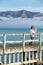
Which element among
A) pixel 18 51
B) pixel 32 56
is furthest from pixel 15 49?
pixel 32 56

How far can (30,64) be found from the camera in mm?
23562

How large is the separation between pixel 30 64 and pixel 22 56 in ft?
3.49

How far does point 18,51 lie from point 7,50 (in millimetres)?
908

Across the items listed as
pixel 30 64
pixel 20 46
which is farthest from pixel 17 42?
pixel 30 64

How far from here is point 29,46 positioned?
76.4 ft

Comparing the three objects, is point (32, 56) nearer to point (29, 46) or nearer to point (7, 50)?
point (29, 46)

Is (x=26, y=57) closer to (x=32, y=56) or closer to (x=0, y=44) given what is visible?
(x=32, y=56)

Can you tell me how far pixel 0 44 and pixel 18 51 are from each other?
1.74 metres

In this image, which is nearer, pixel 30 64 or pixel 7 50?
pixel 7 50

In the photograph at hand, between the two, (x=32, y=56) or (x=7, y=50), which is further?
(x=32, y=56)

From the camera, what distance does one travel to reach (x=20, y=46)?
22.9 metres

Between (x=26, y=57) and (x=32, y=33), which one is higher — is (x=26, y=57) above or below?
below

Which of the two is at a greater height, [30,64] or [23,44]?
[23,44]

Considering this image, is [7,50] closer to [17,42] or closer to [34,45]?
[17,42]
